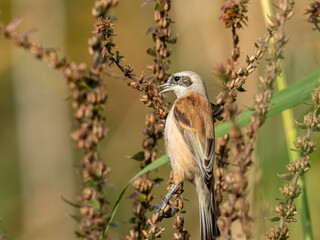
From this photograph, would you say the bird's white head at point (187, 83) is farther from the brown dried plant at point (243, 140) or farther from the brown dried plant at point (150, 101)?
the brown dried plant at point (243, 140)

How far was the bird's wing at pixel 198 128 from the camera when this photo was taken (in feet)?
8.61

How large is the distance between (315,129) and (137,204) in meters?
0.86

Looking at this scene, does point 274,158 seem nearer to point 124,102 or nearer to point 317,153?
point 317,153

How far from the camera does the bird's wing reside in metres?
Result: 2.62

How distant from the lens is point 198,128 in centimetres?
275

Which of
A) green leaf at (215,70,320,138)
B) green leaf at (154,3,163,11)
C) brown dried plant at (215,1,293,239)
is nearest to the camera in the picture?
brown dried plant at (215,1,293,239)

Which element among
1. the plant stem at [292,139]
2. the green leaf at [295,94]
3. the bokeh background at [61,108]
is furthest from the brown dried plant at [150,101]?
the bokeh background at [61,108]

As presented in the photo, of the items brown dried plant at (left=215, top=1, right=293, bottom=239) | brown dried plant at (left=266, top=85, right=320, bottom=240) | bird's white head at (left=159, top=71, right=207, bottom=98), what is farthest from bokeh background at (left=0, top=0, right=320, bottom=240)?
brown dried plant at (left=215, top=1, right=293, bottom=239)

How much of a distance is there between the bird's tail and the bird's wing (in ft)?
0.20

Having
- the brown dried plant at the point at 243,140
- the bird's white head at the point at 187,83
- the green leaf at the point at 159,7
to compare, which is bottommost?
the brown dried plant at the point at 243,140

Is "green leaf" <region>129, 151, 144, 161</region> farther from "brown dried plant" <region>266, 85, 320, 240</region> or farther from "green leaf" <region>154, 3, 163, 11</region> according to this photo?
"brown dried plant" <region>266, 85, 320, 240</region>

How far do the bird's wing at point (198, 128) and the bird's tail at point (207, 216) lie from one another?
2.4 inches

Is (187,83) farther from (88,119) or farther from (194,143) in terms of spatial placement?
(88,119)

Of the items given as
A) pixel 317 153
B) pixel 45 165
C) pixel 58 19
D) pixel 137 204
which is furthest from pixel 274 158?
pixel 58 19
